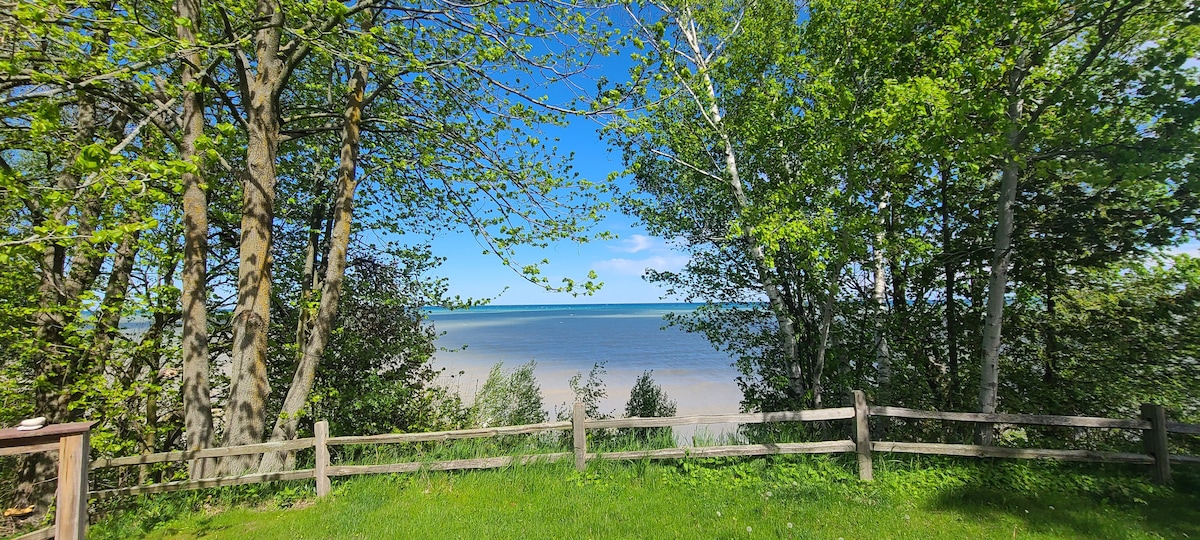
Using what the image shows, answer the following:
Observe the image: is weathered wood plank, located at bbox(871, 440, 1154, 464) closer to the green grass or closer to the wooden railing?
the wooden railing

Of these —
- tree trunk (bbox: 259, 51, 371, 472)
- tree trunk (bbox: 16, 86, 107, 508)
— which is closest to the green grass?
tree trunk (bbox: 259, 51, 371, 472)

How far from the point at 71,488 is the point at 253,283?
2890 millimetres

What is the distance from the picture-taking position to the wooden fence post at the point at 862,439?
6066 mm

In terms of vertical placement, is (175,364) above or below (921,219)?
below

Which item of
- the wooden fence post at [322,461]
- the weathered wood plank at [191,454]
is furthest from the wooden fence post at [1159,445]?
the weathered wood plank at [191,454]

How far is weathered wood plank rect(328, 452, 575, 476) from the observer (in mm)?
6207

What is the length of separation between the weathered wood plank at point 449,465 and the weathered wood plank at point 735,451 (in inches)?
27.1

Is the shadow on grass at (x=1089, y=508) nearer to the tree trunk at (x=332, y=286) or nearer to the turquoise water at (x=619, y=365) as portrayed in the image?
the turquoise water at (x=619, y=365)

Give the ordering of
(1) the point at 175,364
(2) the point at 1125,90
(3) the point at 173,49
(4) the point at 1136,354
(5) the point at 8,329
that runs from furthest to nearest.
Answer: (1) the point at 175,364, (4) the point at 1136,354, (2) the point at 1125,90, (5) the point at 8,329, (3) the point at 173,49

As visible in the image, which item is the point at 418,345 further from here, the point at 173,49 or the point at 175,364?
the point at 173,49

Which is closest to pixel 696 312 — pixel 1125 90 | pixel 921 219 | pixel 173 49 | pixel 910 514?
pixel 921 219

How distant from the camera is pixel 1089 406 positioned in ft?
24.0

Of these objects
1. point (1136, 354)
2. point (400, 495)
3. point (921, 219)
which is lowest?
point (400, 495)

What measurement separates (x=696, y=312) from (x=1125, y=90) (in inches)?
272
